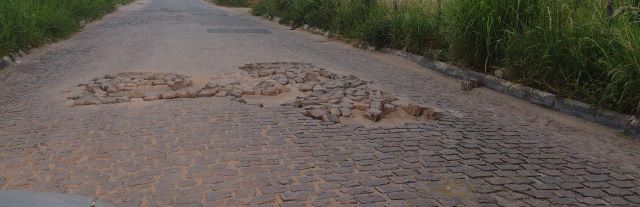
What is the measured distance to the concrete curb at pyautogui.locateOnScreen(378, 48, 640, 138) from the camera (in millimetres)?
5457

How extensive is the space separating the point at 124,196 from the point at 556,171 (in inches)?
131

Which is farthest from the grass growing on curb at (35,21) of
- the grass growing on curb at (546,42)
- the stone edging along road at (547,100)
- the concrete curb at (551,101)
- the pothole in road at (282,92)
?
the concrete curb at (551,101)

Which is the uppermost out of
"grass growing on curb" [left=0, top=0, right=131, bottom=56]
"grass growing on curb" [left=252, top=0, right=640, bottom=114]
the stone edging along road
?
"grass growing on curb" [left=252, top=0, right=640, bottom=114]

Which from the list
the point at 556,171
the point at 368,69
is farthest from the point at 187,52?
the point at 556,171

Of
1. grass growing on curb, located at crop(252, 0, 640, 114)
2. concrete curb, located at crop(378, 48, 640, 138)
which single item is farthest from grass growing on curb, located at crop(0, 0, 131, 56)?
concrete curb, located at crop(378, 48, 640, 138)

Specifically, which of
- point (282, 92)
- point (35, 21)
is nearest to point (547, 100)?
point (282, 92)

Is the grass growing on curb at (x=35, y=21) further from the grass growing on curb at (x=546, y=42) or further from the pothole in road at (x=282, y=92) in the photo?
the grass growing on curb at (x=546, y=42)

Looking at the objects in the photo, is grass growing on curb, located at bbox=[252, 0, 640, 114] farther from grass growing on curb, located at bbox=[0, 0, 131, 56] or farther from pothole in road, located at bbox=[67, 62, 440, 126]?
grass growing on curb, located at bbox=[0, 0, 131, 56]

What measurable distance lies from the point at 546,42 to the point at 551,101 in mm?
805

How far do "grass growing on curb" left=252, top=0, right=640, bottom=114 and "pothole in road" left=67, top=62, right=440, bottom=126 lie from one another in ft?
6.04

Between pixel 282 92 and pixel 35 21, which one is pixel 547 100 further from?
pixel 35 21

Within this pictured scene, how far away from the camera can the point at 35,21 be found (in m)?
11.5

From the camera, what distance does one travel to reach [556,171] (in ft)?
13.8

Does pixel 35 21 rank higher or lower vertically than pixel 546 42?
lower
